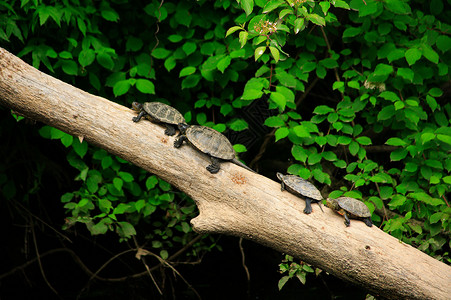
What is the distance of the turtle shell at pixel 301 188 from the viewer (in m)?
2.76

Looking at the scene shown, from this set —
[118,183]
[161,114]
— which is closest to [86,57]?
[161,114]

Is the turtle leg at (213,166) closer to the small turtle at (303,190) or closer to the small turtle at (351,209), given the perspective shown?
the small turtle at (303,190)

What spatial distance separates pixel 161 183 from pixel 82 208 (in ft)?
2.36

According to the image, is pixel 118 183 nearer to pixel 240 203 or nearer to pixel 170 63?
pixel 170 63

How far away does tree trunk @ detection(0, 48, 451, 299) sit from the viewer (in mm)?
2605

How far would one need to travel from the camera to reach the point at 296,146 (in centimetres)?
333

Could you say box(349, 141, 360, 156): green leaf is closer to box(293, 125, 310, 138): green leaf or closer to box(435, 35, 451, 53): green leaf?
box(293, 125, 310, 138): green leaf

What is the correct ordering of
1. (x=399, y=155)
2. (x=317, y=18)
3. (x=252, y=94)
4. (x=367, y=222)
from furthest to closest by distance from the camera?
1. (x=399, y=155)
2. (x=252, y=94)
3. (x=367, y=222)
4. (x=317, y=18)

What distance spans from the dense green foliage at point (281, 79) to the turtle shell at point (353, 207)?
0.88 feet

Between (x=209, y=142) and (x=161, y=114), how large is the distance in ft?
1.35

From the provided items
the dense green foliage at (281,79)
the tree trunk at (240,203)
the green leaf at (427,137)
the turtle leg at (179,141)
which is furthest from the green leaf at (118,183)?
the green leaf at (427,137)

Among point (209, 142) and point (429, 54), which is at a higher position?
point (429, 54)

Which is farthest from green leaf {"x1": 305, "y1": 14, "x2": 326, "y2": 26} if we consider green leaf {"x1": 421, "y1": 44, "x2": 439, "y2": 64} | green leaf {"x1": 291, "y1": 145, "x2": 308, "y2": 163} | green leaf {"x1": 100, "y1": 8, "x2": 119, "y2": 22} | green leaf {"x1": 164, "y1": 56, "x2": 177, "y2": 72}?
green leaf {"x1": 100, "y1": 8, "x2": 119, "y2": 22}

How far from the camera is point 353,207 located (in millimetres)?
2811
